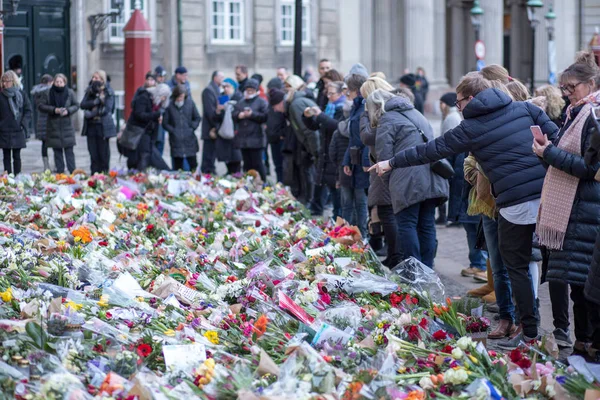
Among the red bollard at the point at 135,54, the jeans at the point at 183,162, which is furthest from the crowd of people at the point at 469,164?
the red bollard at the point at 135,54

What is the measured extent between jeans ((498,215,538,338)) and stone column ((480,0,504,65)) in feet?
103

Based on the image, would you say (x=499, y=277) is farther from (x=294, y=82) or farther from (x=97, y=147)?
(x=97, y=147)

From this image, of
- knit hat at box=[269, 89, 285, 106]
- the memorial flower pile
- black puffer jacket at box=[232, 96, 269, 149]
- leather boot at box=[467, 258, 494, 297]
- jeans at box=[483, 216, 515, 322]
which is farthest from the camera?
black puffer jacket at box=[232, 96, 269, 149]

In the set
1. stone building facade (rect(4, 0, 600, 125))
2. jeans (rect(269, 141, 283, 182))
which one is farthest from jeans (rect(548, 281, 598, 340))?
stone building facade (rect(4, 0, 600, 125))

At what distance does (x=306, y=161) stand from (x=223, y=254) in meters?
6.02

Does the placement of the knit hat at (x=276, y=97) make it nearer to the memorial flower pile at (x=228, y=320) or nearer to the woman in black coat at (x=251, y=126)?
the woman in black coat at (x=251, y=126)

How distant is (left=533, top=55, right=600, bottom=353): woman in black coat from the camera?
250 inches

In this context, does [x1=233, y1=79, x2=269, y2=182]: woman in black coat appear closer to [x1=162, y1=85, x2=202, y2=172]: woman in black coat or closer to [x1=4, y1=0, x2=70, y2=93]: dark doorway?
[x1=162, y1=85, x2=202, y2=172]: woman in black coat

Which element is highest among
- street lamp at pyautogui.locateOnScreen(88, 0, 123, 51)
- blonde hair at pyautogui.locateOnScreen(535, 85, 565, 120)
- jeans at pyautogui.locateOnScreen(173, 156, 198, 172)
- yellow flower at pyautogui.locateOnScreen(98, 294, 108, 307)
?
street lamp at pyautogui.locateOnScreen(88, 0, 123, 51)

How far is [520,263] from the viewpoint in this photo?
7086 millimetres

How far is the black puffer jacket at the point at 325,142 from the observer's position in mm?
11938

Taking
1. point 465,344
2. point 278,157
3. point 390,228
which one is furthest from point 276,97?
point 465,344

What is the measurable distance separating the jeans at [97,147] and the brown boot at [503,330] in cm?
1006

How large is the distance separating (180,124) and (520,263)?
953 centimetres
